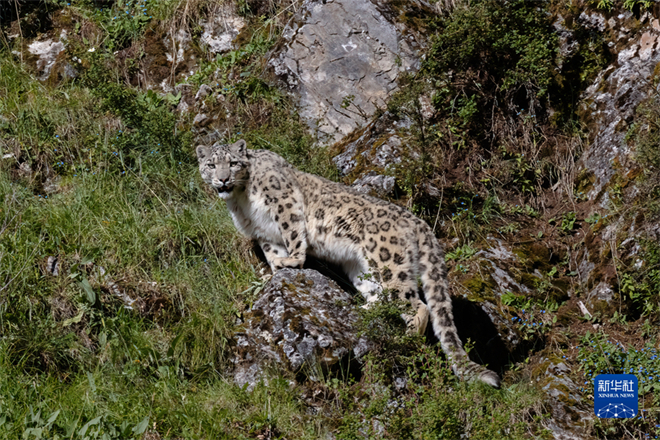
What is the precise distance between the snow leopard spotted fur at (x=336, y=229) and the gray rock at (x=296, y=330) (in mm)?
391

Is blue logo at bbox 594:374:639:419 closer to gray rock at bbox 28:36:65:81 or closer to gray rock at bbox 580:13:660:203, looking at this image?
gray rock at bbox 580:13:660:203

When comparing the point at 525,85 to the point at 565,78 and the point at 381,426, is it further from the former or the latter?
the point at 381,426

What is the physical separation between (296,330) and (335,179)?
2.92 meters

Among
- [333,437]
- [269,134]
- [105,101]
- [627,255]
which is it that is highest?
[105,101]

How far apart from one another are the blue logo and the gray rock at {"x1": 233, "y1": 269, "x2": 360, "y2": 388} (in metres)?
2.10

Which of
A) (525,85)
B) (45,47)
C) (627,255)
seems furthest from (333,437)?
(45,47)

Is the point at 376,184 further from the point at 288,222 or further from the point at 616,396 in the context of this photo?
the point at 616,396

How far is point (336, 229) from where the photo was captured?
23.8ft

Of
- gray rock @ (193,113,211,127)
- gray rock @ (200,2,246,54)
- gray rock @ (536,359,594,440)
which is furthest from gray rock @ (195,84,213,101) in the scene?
gray rock @ (536,359,594,440)

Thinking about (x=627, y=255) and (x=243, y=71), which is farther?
(x=243, y=71)

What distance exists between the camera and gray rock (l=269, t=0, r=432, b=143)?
9.62 m

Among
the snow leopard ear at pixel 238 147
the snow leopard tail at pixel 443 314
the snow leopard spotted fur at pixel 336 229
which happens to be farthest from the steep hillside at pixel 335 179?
the snow leopard ear at pixel 238 147

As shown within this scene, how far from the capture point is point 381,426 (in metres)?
5.80

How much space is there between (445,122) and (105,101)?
4.33m
